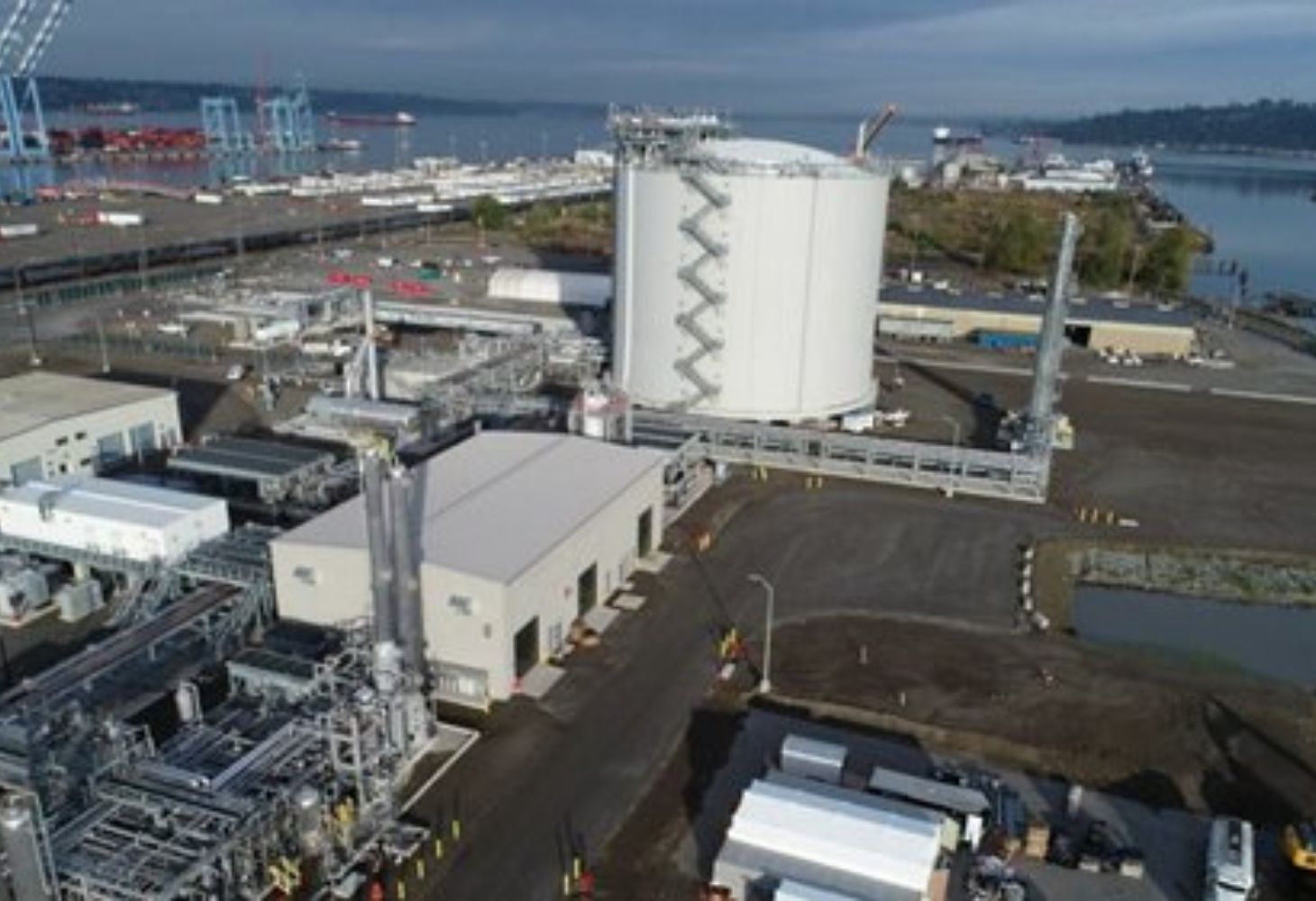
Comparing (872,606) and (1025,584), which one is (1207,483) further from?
(872,606)

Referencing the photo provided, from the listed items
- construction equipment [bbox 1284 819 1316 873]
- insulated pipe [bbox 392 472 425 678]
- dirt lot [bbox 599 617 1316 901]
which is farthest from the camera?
insulated pipe [bbox 392 472 425 678]

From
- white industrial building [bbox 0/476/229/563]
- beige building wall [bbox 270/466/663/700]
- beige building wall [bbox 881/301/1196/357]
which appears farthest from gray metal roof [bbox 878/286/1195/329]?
white industrial building [bbox 0/476/229/563]

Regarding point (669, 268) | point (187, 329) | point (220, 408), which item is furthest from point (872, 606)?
point (187, 329)

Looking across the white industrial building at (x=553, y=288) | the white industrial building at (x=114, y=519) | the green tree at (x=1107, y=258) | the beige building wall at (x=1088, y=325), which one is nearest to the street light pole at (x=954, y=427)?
the beige building wall at (x=1088, y=325)

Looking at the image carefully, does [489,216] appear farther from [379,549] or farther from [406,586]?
[379,549]

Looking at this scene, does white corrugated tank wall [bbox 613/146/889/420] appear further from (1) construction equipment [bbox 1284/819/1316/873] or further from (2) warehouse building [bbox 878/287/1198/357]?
(1) construction equipment [bbox 1284/819/1316/873]
